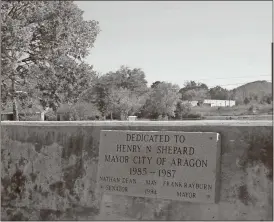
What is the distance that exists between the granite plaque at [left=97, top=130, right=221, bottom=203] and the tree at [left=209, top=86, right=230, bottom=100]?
4167 inches

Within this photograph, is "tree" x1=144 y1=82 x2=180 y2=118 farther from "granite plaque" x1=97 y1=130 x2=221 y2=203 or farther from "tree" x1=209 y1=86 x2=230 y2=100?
"granite plaque" x1=97 y1=130 x2=221 y2=203

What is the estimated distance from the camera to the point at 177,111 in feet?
213

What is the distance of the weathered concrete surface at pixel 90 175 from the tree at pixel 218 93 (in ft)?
346

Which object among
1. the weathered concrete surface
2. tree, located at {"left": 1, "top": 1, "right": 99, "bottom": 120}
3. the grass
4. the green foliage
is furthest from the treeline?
the grass

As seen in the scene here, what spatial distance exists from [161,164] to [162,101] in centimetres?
5834

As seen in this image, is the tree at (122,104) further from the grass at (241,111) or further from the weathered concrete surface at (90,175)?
the weathered concrete surface at (90,175)

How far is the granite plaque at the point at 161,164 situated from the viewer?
433cm

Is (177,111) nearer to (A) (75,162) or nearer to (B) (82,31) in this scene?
(B) (82,31)

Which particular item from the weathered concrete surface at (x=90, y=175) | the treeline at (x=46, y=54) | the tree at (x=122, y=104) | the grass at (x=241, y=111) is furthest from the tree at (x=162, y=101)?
the weathered concrete surface at (x=90, y=175)

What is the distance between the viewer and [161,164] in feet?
15.1

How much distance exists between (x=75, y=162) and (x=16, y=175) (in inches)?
38.0

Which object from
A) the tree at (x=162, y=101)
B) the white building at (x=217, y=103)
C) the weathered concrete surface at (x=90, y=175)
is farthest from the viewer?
the white building at (x=217, y=103)

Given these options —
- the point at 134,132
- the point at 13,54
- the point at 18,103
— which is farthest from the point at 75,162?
the point at 18,103

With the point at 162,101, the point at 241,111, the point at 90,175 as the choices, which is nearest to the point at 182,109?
the point at 162,101
